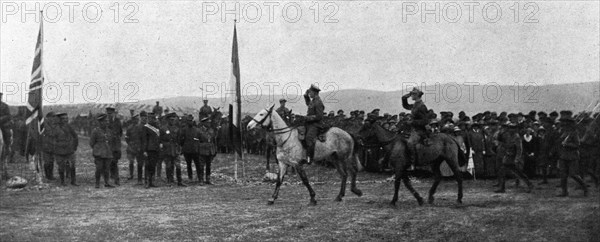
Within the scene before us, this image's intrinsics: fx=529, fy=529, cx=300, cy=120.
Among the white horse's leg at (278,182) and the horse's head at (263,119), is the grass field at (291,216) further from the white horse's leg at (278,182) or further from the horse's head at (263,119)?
the horse's head at (263,119)

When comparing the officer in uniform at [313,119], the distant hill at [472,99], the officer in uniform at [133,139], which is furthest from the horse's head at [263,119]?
the distant hill at [472,99]

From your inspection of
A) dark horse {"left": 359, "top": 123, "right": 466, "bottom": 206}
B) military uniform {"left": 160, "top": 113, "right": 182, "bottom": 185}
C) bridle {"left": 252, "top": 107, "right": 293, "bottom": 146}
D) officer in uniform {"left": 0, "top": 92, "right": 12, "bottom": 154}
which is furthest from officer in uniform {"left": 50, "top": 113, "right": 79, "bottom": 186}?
dark horse {"left": 359, "top": 123, "right": 466, "bottom": 206}

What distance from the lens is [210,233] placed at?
8570 millimetres

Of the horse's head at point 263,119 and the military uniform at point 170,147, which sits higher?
the horse's head at point 263,119

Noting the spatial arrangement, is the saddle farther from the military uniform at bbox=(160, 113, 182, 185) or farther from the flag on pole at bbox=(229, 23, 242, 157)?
the military uniform at bbox=(160, 113, 182, 185)

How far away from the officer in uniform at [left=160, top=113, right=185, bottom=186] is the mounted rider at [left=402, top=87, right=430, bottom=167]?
7.33 meters

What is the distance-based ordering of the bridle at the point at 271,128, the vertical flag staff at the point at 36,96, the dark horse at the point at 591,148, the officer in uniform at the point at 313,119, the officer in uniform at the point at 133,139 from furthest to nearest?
the officer in uniform at the point at 133,139 < the vertical flag staff at the point at 36,96 < the bridle at the point at 271,128 < the officer in uniform at the point at 313,119 < the dark horse at the point at 591,148

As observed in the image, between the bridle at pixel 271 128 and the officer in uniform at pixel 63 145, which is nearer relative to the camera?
the bridle at pixel 271 128

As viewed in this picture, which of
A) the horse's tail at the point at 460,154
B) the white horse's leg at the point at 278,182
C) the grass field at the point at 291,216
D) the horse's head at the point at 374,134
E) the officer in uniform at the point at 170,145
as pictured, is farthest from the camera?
the officer in uniform at the point at 170,145

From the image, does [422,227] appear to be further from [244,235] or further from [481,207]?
[244,235]

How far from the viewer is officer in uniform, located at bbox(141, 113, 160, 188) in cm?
1462

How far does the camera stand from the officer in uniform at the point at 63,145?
14.8m

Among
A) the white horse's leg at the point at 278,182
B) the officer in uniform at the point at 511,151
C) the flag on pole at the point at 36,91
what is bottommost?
the white horse's leg at the point at 278,182

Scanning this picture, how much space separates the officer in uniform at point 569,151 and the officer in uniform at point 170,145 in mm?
10066
